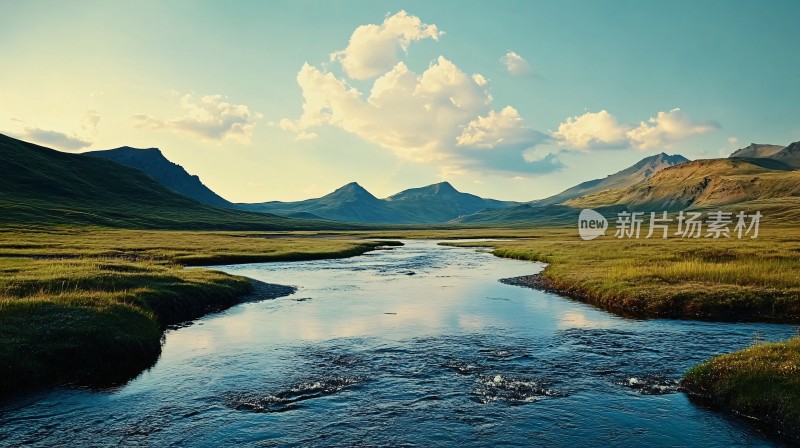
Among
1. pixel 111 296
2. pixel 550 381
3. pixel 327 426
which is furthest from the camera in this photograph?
pixel 111 296

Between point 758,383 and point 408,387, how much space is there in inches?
558

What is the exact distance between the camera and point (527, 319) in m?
36.8

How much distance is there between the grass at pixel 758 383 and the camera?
18109 millimetres

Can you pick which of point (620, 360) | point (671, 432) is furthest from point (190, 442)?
point (620, 360)

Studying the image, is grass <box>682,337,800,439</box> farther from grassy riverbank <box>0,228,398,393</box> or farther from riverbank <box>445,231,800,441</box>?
grassy riverbank <box>0,228,398,393</box>

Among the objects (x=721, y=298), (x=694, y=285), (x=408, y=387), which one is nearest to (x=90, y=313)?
(x=408, y=387)

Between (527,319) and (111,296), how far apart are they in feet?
95.1

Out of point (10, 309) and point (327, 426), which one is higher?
point (10, 309)

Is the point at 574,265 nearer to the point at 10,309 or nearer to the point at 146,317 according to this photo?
the point at 146,317

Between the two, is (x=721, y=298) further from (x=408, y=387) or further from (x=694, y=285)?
(x=408, y=387)

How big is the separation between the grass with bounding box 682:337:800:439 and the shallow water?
90cm

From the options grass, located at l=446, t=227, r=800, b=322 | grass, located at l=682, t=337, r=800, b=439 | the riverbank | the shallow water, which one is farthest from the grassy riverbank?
grass, located at l=446, t=227, r=800, b=322

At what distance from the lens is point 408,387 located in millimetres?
22469

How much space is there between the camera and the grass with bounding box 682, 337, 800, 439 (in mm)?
18109
